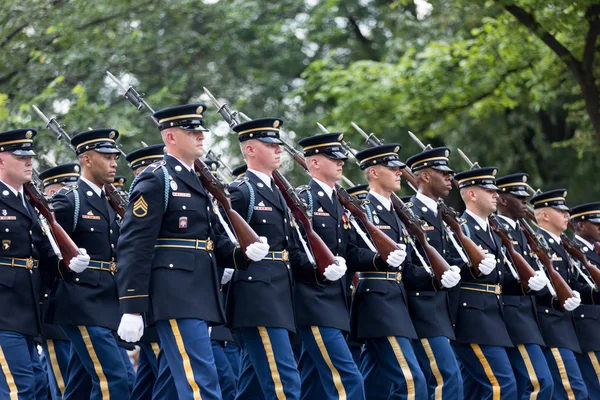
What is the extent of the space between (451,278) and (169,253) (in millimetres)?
2598

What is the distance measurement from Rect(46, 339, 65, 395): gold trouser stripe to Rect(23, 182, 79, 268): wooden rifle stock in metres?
1.09

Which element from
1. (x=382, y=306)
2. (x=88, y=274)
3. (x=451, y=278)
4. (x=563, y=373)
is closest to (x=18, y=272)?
(x=88, y=274)

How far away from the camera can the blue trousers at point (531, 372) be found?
9.42 meters

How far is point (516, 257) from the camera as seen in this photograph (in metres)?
9.88

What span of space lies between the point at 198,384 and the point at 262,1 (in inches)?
658

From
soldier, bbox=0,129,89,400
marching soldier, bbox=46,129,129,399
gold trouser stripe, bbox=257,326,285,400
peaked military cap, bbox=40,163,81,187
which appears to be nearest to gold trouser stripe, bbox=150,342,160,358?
A: marching soldier, bbox=46,129,129,399

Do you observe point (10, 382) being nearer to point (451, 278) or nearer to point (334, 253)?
point (334, 253)

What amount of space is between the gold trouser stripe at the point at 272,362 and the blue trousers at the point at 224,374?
1.60m

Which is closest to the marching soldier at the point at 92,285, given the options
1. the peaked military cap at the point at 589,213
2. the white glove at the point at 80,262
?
the white glove at the point at 80,262

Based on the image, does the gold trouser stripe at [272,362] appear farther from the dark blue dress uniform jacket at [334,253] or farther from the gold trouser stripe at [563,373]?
the gold trouser stripe at [563,373]

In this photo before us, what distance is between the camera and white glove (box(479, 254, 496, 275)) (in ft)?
30.1

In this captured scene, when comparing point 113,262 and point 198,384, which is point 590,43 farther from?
point 198,384

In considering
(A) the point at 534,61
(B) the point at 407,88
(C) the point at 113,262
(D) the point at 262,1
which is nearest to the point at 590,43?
(A) the point at 534,61

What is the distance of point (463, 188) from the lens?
10.1 meters
